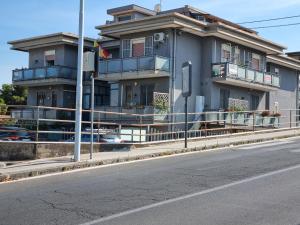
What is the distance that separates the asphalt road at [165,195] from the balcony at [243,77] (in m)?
18.6

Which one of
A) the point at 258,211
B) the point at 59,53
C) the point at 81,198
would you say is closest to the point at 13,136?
the point at 81,198

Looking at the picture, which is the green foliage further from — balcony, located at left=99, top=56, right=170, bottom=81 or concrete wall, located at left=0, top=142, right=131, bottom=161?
concrete wall, located at left=0, top=142, right=131, bottom=161

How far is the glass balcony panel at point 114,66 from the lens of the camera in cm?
3170

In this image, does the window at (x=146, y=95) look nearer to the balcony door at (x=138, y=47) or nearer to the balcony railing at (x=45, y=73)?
the balcony door at (x=138, y=47)

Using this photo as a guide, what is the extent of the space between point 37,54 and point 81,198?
33123 mm

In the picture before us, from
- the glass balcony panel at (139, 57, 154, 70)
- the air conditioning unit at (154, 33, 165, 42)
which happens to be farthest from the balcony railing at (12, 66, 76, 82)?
the air conditioning unit at (154, 33, 165, 42)

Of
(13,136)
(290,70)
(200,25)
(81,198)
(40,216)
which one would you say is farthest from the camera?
(290,70)

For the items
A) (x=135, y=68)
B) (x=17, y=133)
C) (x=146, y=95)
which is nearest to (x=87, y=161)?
(x=17, y=133)

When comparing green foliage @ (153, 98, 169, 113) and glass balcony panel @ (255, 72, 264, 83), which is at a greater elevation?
glass balcony panel @ (255, 72, 264, 83)

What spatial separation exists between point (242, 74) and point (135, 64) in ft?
26.2

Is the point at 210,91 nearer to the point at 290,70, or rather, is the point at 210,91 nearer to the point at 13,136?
the point at 290,70

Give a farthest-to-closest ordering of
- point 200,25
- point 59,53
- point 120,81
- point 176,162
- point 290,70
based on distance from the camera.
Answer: point 290,70 < point 59,53 < point 120,81 < point 200,25 < point 176,162

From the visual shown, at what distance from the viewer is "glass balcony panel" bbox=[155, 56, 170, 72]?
29.7 m

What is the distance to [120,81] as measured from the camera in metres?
33.8
